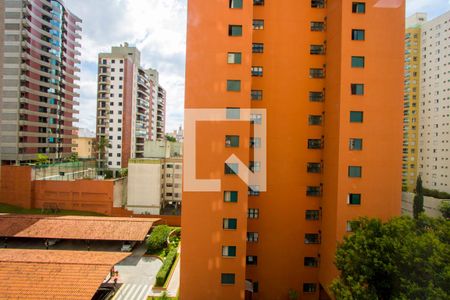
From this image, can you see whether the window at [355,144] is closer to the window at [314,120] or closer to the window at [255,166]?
the window at [314,120]

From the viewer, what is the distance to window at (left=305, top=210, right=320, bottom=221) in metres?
12.6

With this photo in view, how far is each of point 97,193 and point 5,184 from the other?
956cm

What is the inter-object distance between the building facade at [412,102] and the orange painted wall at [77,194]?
118 feet

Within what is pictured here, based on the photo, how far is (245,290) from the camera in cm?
1214

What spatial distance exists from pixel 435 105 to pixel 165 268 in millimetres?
35066

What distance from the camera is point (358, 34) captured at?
1071 centimetres

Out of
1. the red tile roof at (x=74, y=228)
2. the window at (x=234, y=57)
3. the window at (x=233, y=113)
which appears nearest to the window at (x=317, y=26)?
the window at (x=234, y=57)

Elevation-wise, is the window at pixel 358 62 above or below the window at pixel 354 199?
above

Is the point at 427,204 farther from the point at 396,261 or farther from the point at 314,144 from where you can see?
the point at 396,261

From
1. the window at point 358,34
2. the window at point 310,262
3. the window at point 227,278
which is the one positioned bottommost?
the window at point 227,278

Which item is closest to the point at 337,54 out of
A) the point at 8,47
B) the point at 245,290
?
the point at 245,290

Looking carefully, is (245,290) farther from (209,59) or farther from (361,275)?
(209,59)

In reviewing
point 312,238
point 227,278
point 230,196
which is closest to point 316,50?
point 230,196

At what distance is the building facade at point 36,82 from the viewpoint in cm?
3122
